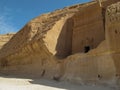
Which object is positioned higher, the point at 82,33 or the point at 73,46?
the point at 82,33

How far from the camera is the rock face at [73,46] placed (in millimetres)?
13234

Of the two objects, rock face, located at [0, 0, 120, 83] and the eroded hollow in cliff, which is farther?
the eroded hollow in cliff

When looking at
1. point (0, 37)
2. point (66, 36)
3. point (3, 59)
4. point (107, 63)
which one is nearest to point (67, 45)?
point (66, 36)

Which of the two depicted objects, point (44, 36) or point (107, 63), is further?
point (44, 36)

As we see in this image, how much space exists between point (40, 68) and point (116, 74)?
27.2ft

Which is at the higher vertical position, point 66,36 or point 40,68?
point 66,36

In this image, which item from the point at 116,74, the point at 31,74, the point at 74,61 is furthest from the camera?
the point at 31,74

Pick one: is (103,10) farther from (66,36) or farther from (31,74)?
(31,74)

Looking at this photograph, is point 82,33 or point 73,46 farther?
point 73,46

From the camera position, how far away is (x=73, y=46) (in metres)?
17.8

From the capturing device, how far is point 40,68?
1964cm

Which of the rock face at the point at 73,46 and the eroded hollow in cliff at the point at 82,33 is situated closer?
the rock face at the point at 73,46

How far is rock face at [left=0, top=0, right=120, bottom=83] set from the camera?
1323 cm

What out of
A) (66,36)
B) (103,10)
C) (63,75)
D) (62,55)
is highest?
(103,10)
